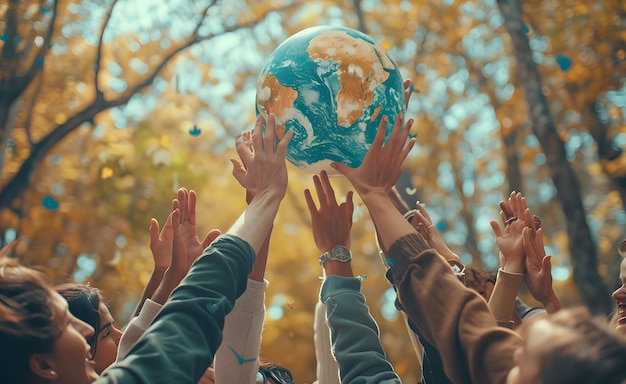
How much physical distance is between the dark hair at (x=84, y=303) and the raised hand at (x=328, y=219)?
99 cm

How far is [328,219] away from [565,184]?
5.82 metres

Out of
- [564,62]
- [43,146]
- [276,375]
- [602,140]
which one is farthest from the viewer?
[602,140]

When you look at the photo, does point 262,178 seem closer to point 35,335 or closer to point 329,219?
point 329,219

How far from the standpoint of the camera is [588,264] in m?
8.29

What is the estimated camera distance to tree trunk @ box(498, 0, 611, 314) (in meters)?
8.29

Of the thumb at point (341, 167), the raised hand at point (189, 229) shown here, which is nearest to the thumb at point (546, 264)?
the thumb at point (341, 167)

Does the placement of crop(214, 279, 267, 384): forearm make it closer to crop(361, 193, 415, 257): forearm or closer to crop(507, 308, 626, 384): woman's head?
crop(361, 193, 415, 257): forearm

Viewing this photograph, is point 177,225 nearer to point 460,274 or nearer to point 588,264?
point 460,274

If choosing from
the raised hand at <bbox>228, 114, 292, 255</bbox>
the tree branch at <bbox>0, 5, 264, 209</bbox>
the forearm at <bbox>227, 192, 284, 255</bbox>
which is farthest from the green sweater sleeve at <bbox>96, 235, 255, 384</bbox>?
the tree branch at <bbox>0, 5, 264, 209</bbox>

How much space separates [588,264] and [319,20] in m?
8.21

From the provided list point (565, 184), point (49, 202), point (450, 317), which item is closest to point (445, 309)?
point (450, 317)

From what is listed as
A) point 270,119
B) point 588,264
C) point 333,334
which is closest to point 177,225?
point 270,119

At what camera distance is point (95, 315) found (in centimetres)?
320

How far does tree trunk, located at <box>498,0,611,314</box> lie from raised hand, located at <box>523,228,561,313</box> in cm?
516
